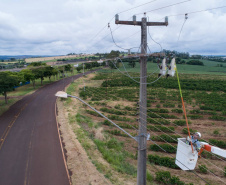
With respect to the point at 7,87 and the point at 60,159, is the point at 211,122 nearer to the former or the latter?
the point at 60,159

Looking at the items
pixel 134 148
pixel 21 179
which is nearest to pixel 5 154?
pixel 21 179

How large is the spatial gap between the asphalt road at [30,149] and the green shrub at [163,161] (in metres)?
7.23

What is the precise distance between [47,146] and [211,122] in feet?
68.2

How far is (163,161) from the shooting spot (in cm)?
1545

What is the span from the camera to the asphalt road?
41.8 feet

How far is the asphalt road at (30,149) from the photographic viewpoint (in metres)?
12.7

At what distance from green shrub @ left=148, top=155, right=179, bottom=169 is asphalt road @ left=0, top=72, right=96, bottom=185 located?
723cm

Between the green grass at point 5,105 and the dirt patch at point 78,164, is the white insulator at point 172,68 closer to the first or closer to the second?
the dirt patch at point 78,164

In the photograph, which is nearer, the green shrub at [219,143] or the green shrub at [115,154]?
the green shrub at [115,154]

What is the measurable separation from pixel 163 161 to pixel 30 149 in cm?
1188

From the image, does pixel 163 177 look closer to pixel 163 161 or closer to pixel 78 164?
pixel 163 161

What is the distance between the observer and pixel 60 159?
1472 centimetres

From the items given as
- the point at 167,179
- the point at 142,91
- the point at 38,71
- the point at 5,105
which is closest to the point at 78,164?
the point at 167,179

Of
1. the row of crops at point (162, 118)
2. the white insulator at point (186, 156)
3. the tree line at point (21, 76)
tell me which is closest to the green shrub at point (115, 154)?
the row of crops at point (162, 118)
